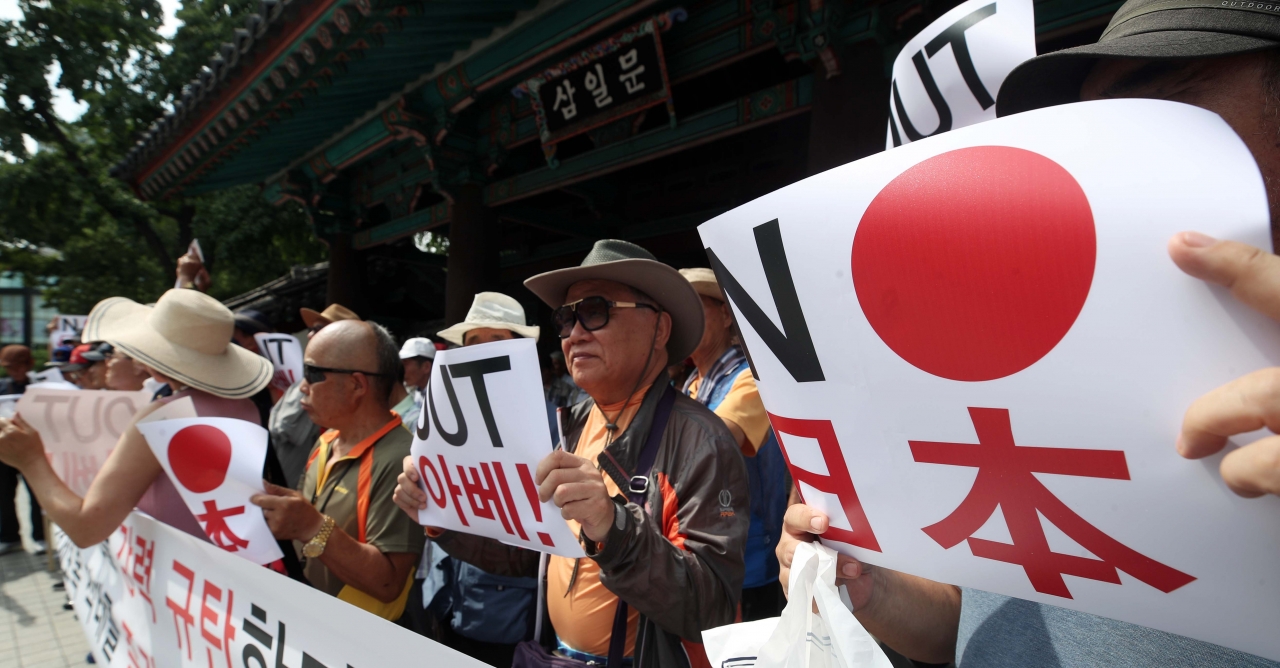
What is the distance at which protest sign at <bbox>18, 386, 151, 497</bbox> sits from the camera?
2.24 meters

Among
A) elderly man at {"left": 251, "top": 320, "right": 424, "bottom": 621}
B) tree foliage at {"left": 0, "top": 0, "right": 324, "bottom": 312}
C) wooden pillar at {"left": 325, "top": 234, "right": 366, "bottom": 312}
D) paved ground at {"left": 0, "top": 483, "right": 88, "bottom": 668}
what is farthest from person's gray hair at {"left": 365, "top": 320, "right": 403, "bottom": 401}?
→ tree foliage at {"left": 0, "top": 0, "right": 324, "bottom": 312}

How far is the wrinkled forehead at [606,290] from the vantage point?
175cm

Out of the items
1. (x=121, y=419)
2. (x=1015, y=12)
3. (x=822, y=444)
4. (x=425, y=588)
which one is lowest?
(x=425, y=588)

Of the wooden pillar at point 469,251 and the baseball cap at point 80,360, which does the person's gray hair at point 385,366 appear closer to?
the wooden pillar at point 469,251

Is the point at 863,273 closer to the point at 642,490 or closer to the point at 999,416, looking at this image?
the point at 999,416

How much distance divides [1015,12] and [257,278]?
17.4 metres

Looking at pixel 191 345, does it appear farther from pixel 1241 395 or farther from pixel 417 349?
pixel 1241 395

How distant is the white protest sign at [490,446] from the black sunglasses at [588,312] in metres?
0.38

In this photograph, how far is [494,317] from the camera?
11.6 feet

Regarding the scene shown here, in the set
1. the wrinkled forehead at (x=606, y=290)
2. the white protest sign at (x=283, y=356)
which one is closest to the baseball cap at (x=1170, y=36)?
the wrinkled forehead at (x=606, y=290)

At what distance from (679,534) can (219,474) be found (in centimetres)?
128

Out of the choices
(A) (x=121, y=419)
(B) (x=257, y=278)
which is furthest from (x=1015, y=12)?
(B) (x=257, y=278)

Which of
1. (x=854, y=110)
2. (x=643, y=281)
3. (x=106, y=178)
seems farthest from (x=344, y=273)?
(x=106, y=178)

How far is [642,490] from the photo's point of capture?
1440 mm
